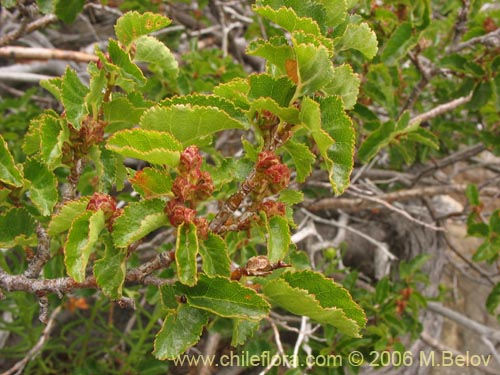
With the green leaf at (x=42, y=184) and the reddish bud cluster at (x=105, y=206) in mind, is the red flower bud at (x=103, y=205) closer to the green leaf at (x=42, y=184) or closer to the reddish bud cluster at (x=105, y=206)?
the reddish bud cluster at (x=105, y=206)

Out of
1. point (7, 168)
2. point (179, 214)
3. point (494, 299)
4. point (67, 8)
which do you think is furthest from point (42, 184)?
point (494, 299)

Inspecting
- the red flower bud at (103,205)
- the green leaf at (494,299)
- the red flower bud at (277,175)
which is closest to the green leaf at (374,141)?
the green leaf at (494,299)

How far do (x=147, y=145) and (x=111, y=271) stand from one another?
0.60ft

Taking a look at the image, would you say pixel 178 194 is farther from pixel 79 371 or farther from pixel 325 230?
pixel 325 230

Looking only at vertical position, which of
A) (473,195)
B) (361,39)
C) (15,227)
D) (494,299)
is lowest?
(494,299)

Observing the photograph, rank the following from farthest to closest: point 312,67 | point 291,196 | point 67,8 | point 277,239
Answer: point 67,8
point 291,196
point 277,239
point 312,67

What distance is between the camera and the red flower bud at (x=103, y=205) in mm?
581

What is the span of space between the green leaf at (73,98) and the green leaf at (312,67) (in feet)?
1.04

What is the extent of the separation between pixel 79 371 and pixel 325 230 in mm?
1310

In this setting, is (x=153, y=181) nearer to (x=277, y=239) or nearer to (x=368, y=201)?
(x=277, y=239)

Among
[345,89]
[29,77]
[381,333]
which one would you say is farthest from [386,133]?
[29,77]

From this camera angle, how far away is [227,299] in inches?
22.0

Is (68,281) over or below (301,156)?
below

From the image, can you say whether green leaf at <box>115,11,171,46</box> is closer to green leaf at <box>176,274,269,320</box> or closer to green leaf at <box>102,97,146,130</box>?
green leaf at <box>102,97,146,130</box>
